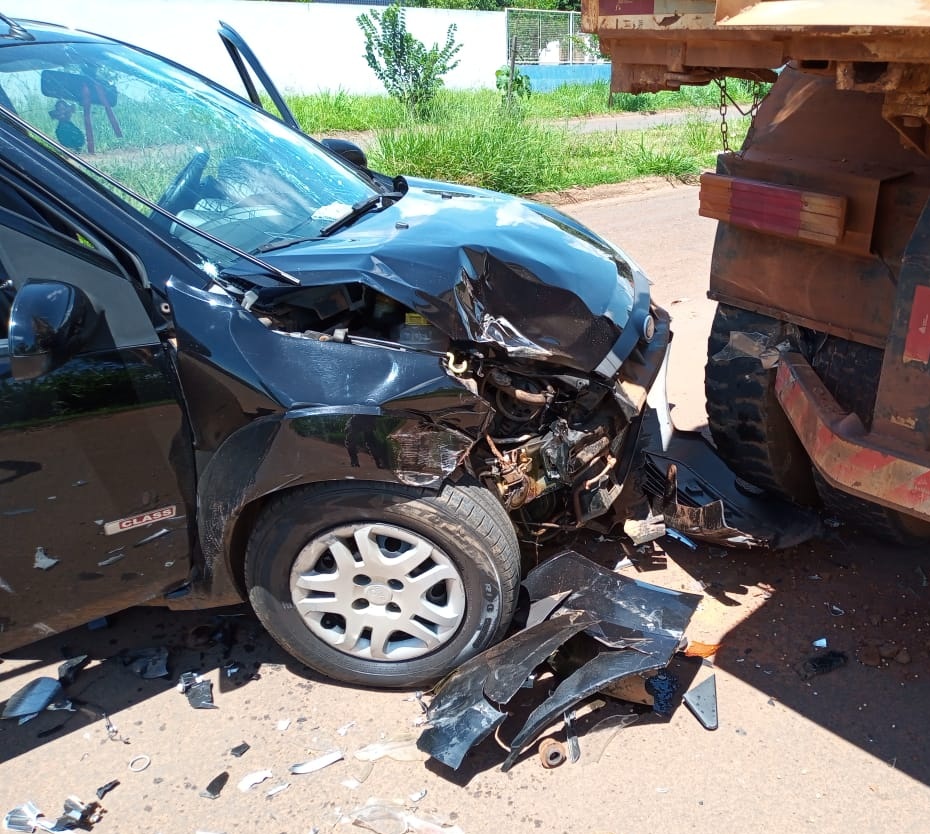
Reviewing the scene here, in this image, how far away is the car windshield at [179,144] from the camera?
9.00ft

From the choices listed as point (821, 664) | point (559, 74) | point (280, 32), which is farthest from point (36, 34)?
point (559, 74)

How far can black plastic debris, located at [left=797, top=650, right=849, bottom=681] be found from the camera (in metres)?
2.80

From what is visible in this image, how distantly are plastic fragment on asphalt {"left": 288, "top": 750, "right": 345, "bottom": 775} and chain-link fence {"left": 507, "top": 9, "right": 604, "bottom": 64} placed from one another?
93.8 ft

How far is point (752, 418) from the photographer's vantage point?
3170 mm

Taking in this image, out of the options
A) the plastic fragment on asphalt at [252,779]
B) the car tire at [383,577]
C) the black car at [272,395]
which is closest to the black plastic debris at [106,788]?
the plastic fragment on asphalt at [252,779]

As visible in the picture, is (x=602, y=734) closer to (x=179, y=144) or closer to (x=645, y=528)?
(x=645, y=528)

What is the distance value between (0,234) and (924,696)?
10.3ft

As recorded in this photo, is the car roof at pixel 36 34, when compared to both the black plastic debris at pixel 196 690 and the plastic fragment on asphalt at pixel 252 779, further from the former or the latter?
the plastic fragment on asphalt at pixel 252 779

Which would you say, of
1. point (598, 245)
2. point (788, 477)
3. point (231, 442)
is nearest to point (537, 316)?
point (598, 245)

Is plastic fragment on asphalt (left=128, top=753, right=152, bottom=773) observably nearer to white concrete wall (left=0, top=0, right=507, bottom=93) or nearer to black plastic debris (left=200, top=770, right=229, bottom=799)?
black plastic debris (left=200, top=770, right=229, bottom=799)

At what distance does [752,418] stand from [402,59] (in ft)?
39.6

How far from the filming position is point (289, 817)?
7.81ft

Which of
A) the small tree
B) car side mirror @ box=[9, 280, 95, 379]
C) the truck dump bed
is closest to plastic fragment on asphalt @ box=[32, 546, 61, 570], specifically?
car side mirror @ box=[9, 280, 95, 379]

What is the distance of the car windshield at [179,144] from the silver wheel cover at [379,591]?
97 centimetres
